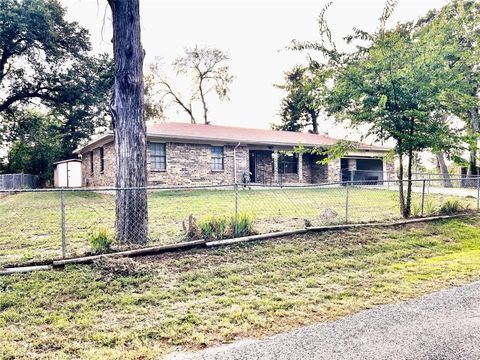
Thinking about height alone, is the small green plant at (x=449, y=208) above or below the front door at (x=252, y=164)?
below

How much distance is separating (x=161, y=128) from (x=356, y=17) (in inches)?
458

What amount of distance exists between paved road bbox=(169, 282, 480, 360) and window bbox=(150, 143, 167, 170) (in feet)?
46.3

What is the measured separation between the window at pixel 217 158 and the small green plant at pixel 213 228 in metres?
12.4

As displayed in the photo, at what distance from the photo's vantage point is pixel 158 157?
54.5ft

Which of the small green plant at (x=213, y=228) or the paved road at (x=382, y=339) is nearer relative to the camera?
the paved road at (x=382, y=339)

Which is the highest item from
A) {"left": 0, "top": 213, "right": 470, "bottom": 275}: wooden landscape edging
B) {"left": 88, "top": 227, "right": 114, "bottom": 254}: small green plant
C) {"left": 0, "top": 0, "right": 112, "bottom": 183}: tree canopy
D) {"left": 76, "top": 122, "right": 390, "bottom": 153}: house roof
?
{"left": 0, "top": 0, "right": 112, "bottom": 183}: tree canopy

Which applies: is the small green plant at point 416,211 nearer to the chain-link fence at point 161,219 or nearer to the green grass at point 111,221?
the chain-link fence at point 161,219

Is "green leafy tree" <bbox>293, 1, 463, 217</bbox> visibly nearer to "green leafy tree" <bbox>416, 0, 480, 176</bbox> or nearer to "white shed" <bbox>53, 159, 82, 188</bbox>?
"green leafy tree" <bbox>416, 0, 480, 176</bbox>

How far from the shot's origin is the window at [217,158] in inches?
717

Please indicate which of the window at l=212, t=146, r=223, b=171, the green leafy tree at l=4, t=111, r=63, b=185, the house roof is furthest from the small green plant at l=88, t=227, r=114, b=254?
the green leafy tree at l=4, t=111, r=63, b=185

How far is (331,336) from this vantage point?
117 inches

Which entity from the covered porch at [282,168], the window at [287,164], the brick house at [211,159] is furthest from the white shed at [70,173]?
the window at [287,164]

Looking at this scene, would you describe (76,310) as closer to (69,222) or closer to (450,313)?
(450,313)

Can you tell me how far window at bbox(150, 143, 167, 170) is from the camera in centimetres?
1638
